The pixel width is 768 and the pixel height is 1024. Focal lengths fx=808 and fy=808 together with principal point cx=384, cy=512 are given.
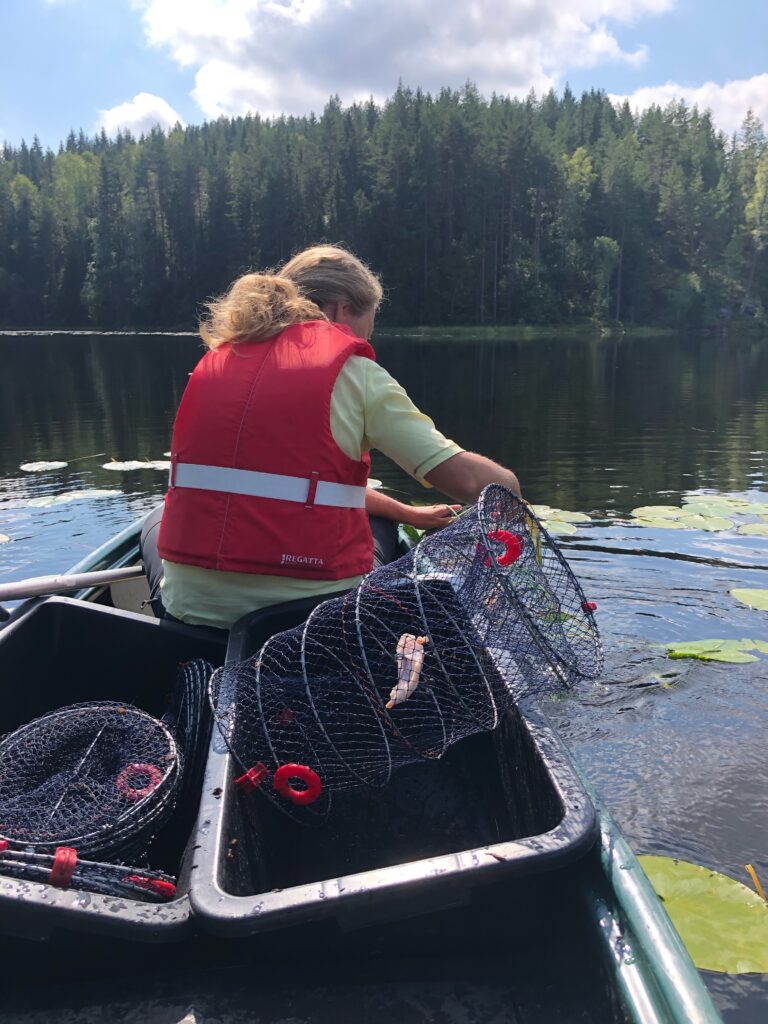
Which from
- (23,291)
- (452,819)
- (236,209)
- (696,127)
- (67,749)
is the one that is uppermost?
(696,127)

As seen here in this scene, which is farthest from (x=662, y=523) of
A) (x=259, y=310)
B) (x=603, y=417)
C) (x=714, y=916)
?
(x=603, y=417)

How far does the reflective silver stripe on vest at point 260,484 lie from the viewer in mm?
2688

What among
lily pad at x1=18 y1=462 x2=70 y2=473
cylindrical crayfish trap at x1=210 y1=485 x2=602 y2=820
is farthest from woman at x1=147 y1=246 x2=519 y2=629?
lily pad at x1=18 y1=462 x2=70 y2=473

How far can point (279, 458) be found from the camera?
105 inches

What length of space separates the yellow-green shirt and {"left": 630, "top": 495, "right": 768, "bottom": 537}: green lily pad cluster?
6097 millimetres

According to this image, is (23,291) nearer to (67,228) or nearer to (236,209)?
(67,228)

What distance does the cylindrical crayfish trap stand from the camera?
2.34m

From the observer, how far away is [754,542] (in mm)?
7805

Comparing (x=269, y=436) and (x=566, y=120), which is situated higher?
(x=566, y=120)

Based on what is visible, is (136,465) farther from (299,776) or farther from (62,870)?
(62,870)

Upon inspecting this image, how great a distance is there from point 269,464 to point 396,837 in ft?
4.30

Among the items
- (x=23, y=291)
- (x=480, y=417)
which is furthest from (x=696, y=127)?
(x=480, y=417)

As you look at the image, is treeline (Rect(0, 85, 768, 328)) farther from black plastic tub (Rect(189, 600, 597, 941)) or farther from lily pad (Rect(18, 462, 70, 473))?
black plastic tub (Rect(189, 600, 597, 941))

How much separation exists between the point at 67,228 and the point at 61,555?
3496 inches
